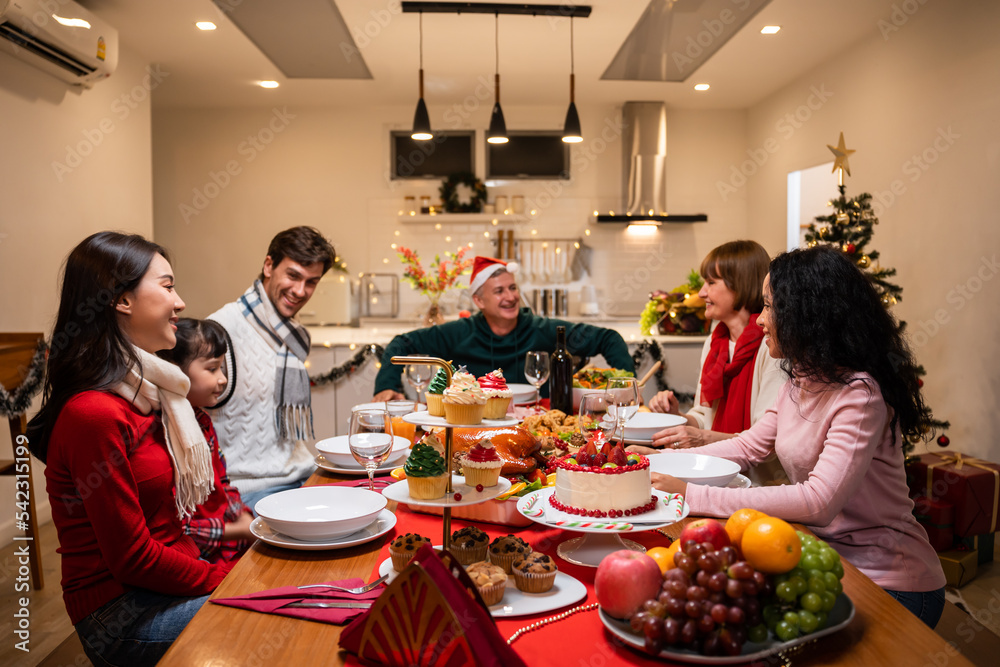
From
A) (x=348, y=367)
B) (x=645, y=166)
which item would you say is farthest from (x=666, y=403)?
(x=645, y=166)

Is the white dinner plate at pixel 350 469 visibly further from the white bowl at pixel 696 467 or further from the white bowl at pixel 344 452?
the white bowl at pixel 696 467

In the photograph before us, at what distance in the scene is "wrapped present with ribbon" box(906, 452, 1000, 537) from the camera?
317 cm

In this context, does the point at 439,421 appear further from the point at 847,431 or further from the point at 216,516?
the point at 216,516

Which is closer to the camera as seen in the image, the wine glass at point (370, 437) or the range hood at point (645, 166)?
the wine glass at point (370, 437)

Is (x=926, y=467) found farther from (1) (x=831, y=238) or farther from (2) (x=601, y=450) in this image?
(2) (x=601, y=450)

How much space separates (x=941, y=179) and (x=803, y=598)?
4.08 m

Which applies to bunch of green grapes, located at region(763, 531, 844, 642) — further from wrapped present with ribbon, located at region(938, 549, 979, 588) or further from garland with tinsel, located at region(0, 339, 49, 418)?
garland with tinsel, located at region(0, 339, 49, 418)

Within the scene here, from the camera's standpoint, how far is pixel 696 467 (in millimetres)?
1659

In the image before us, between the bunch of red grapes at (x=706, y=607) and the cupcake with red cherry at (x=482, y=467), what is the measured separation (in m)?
0.39

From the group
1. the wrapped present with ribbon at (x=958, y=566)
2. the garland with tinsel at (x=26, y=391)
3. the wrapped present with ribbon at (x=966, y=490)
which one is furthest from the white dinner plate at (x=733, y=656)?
the garland with tinsel at (x=26, y=391)

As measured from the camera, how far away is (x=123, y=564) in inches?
52.8

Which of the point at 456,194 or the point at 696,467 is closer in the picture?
the point at 696,467

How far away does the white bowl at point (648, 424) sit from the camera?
6.87 ft

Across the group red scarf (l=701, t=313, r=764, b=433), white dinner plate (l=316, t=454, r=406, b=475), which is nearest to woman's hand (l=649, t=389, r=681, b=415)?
red scarf (l=701, t=313, r=764, b=433)
